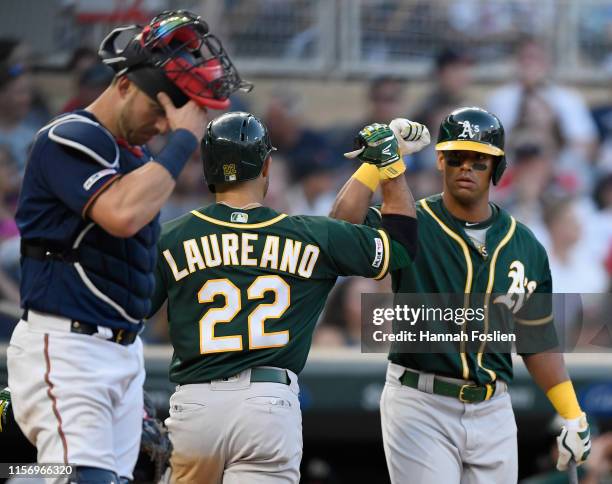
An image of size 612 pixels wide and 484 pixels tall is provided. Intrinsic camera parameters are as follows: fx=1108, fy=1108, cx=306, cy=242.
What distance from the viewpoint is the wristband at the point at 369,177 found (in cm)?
412

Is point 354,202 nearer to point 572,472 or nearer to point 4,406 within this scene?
point 572,472

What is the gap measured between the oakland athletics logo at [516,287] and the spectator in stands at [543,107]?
4385mm

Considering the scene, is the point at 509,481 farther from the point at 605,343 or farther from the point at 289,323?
the point at 605,343

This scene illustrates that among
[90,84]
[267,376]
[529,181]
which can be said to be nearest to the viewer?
[267,376]

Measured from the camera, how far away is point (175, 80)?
301cm

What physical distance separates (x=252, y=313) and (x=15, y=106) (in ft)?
16.6

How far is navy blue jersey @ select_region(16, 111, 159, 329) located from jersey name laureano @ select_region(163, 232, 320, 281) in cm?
55

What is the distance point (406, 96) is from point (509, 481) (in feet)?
15.7

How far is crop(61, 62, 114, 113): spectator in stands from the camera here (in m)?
8.12

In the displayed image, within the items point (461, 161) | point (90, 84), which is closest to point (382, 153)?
point (461, 161)

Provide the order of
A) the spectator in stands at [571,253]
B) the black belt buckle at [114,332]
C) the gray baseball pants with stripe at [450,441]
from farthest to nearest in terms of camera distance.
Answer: the spectator in stands at [571,253]
the gray baseball pants with stripe at [450,441]
the black belt buckle at [114,332]

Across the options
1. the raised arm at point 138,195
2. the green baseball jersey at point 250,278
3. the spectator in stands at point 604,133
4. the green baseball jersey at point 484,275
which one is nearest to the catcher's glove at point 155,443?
the green baseball jersey at point 250,278

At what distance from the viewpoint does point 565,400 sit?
13.7ft

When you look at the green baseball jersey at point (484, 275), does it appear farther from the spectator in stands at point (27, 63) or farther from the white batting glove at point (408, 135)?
the spectator in stands at point (27, 63)
